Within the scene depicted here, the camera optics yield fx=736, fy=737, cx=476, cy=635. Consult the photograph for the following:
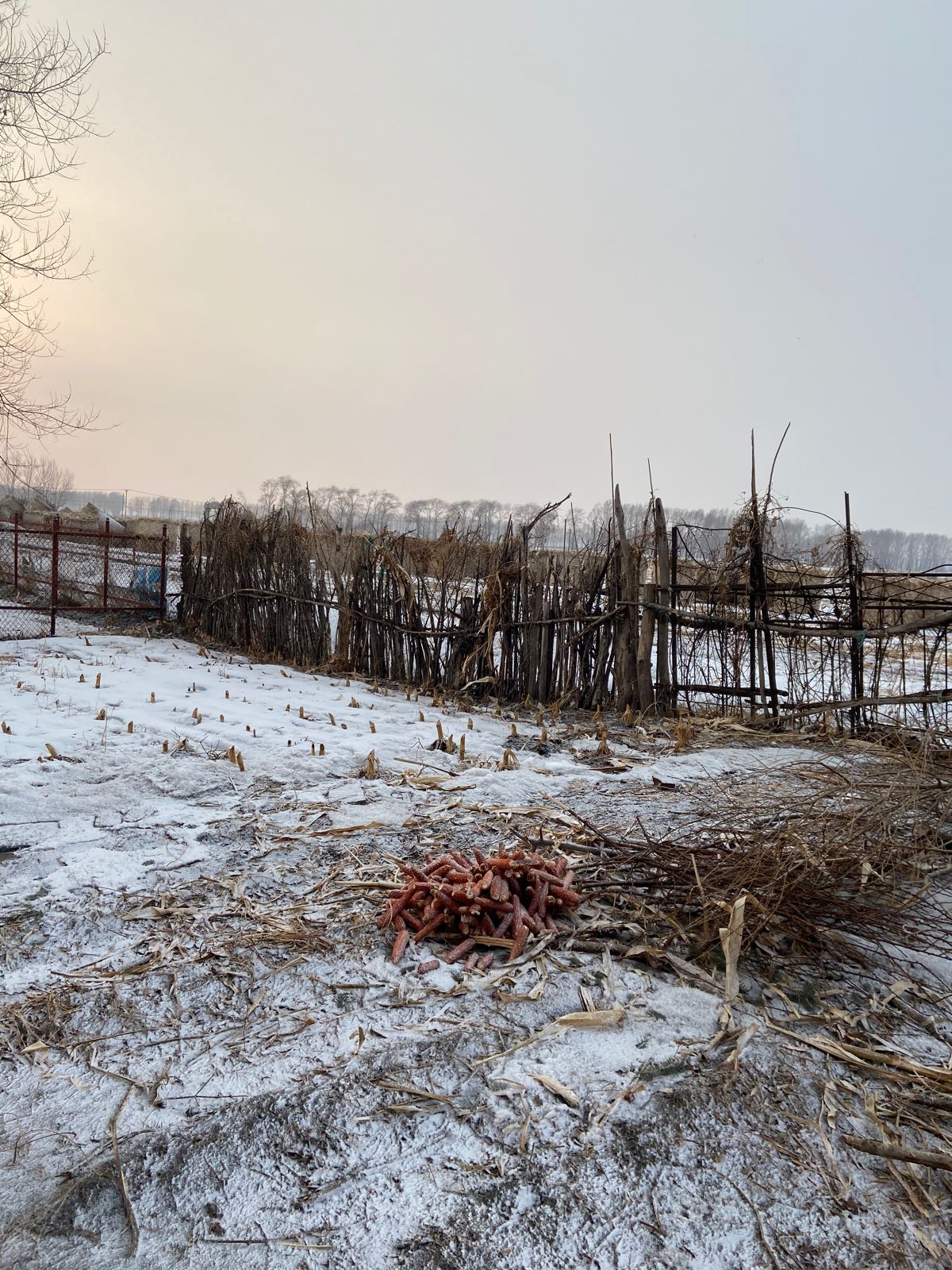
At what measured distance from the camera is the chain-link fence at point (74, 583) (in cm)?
1164

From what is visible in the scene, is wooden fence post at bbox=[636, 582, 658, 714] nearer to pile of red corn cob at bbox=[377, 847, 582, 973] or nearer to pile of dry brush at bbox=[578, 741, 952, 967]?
pile of dry brush at bbox=[578, 741, 952, 967]

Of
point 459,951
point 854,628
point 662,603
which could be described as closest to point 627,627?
point 662,603

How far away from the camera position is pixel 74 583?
13719mm

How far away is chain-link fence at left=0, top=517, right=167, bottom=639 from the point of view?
11641 millimetres

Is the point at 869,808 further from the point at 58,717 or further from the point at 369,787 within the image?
the point at 58,717

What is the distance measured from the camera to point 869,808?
10.6 ft

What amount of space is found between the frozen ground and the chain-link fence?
8.84 meters

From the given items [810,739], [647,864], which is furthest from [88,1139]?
[810,739]

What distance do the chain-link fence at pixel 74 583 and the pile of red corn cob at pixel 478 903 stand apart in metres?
9.87

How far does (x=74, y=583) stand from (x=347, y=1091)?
548 inches

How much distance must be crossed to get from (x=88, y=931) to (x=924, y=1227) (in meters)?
2.76

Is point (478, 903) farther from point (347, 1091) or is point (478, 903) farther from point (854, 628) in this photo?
point (854, 628)

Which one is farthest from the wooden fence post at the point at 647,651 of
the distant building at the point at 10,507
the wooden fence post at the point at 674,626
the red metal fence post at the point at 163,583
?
the distant building at the point at 10,507

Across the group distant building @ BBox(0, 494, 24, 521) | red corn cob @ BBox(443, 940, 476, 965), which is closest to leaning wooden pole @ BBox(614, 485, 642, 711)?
red corn cob @ BBox(443, 940, 476, 965)
